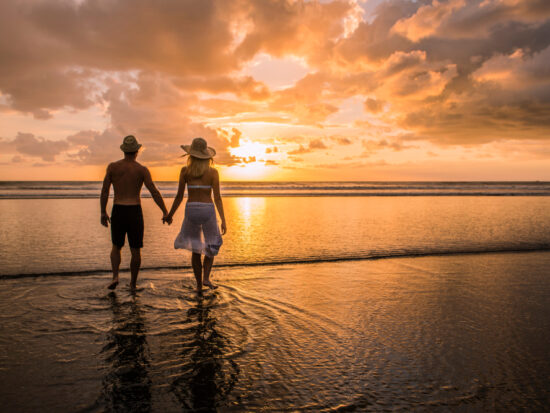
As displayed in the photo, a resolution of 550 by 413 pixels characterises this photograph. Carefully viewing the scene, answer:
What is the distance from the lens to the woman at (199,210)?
5312 millimetres

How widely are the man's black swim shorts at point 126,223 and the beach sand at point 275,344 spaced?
681 millimetres

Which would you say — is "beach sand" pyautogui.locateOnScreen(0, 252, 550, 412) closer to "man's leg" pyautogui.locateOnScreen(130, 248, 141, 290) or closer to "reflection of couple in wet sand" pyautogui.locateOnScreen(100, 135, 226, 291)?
"man's leg" pyautogui.locateOnScreen(130, 248, 141, 290)

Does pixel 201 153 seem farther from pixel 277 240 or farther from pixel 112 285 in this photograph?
pixel 277 240

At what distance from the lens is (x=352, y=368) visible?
3.10 metres

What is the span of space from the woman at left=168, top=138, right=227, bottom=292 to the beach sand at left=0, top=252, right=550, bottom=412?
0.52m

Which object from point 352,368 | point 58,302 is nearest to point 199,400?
point 352,368

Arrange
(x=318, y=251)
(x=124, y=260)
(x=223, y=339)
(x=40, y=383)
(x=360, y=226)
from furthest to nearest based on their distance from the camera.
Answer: (x=360, y=226) → (x=318, y=251) → (x=124, y=260) → (x=223, y=339) → (x=40, y=383)

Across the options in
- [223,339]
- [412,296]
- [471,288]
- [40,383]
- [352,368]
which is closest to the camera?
→ [40,383]

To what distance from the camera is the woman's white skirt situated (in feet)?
17.7

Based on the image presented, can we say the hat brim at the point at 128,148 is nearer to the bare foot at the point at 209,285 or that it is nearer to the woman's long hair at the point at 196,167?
the woman's long hair at the point at 196,167

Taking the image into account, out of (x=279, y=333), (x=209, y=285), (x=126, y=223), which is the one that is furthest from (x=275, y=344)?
(x=126, y=223)

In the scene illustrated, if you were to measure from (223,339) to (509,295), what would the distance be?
161 inches

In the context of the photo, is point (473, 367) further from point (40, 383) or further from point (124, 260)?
point (124, 260)

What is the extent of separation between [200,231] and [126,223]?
1078 mm
